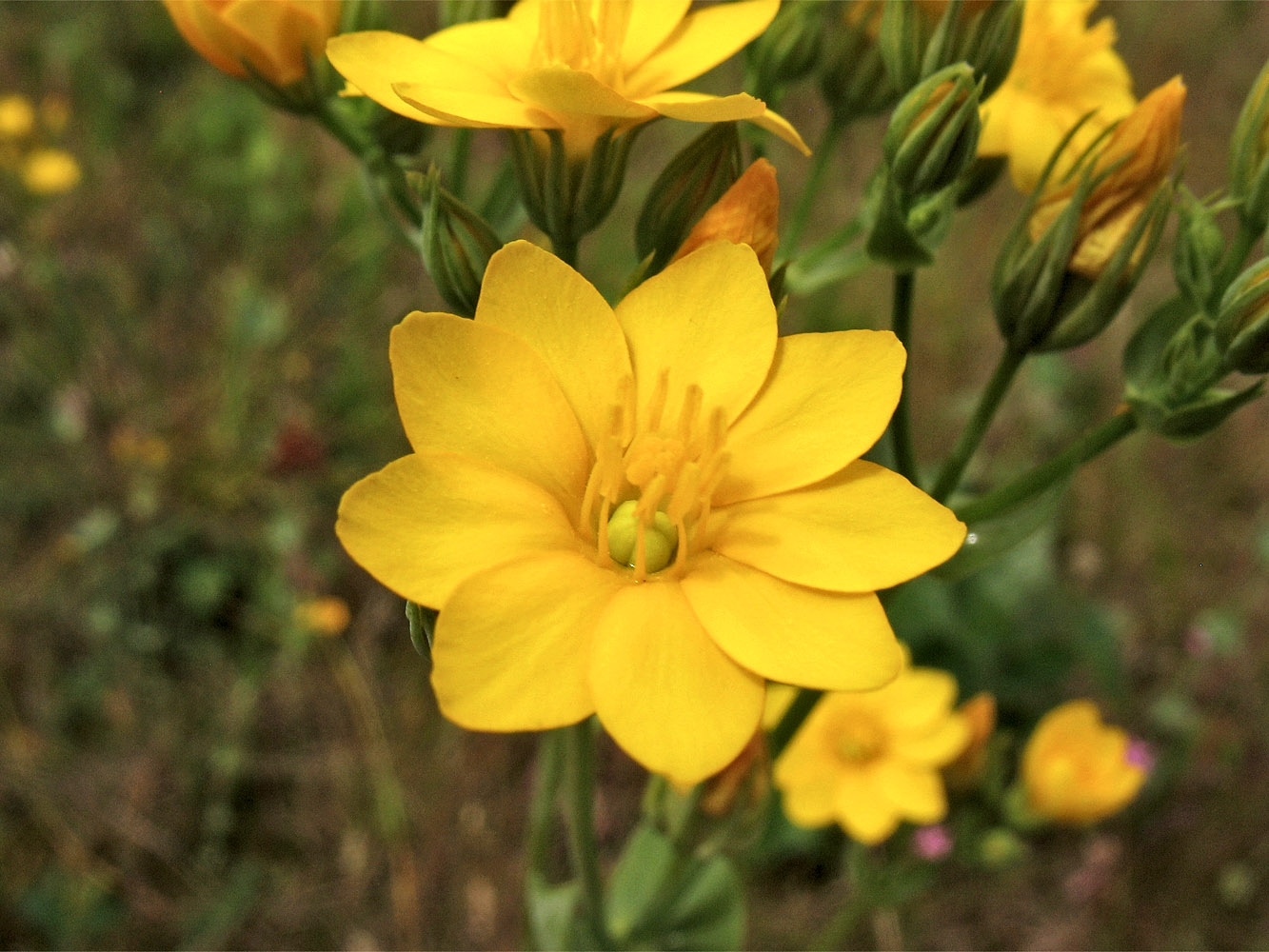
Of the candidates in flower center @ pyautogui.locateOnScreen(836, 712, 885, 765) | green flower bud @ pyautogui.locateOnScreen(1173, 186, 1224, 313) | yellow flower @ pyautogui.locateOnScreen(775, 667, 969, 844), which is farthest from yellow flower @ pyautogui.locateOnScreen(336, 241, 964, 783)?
flower center @ pyautogui.locateOnScreen(836, 712, 885, 765)

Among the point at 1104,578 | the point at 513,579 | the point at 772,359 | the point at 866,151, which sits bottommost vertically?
the point at 1104,578

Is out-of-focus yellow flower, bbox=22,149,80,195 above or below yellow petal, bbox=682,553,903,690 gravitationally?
below

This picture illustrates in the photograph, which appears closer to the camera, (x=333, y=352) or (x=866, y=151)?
(x=333, y=352)

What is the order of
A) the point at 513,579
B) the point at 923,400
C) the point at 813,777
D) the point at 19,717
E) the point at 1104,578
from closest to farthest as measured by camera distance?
the point at 513,579 → the point at 813,777 → the point at 19,717 → the point at 1104,578 → the point at 923,400

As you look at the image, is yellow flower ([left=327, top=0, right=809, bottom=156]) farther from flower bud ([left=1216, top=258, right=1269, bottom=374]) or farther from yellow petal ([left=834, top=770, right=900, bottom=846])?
yellow petal ([left=834, top=770, right=900, bottom=846])

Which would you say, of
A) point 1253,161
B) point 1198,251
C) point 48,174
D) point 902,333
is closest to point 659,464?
point 902,333

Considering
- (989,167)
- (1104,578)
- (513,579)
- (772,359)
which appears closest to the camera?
(513,579)

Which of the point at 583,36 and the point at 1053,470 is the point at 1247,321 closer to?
the point at 1053,470

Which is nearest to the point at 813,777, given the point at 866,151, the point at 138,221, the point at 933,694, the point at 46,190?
the point at 933,694

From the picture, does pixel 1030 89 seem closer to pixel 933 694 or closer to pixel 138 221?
pixel 933 694
